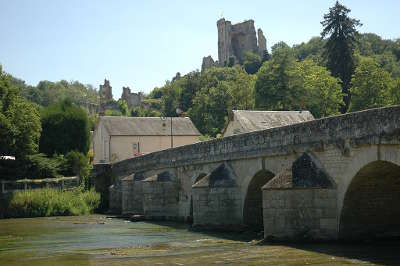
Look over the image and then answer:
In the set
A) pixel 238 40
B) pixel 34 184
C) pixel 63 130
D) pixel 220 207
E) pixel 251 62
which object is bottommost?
pixel 220 207

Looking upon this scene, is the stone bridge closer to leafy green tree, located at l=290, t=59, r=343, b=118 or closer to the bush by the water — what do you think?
the bush by the water

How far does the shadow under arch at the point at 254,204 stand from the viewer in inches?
866

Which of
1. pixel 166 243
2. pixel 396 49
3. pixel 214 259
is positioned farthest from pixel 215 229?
pixel 396 49

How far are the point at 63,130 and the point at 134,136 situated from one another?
649 cm

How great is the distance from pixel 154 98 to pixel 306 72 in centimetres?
8134

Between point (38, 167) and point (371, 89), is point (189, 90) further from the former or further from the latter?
point (38, 167)

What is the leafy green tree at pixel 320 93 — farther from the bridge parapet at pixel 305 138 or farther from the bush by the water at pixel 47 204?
the bridge parapet at pixel 305 138

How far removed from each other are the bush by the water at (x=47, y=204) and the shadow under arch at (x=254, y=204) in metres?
18.7

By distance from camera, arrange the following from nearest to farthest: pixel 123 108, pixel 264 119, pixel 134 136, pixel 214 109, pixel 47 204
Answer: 1. pixel 47 204
2. pixel 264 119
3. pixel 134 136
4. pixel 214 109
5. pixel 123 108

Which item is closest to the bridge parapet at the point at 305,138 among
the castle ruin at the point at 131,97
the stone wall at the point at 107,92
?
the castle ruin at the point at 131,97

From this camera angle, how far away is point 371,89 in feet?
168

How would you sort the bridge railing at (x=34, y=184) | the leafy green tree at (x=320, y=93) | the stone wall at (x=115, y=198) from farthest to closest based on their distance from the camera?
the leafy green tree at (x=320, y=93)
the bridge railing at (x=34, y=184)
the stone wall at (x=115, y=198)

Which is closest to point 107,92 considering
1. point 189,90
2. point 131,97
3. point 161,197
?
point 131,97

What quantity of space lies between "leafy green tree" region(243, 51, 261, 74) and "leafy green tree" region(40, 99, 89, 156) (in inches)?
2498
